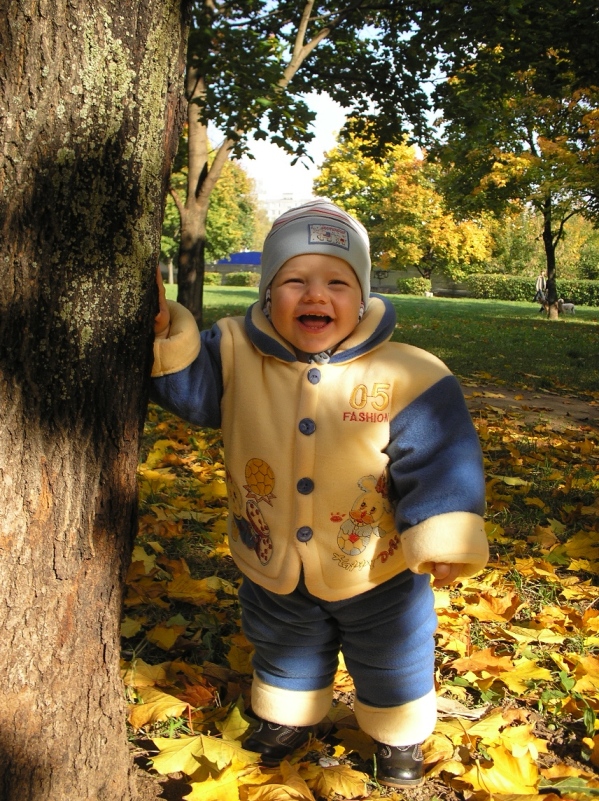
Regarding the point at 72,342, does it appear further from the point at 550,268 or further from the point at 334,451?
the point at 550,268

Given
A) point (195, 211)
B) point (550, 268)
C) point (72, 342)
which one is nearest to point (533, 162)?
point (550, 268)

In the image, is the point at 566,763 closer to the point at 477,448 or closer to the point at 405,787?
the point at 405,787

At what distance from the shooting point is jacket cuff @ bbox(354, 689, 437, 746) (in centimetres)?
197

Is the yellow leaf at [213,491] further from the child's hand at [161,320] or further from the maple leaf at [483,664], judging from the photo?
the child's hand at [161,320]

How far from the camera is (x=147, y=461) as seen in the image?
14.5ft

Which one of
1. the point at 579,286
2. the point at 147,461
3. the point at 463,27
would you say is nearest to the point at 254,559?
the point at 147,461

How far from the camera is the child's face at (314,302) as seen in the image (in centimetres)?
188

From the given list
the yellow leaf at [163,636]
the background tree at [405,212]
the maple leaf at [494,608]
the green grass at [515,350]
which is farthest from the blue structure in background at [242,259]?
the yellow leaf at [163,636]

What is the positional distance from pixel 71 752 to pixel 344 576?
723 mm

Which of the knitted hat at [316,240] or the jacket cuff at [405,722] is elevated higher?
the knitted hat at [316,240]

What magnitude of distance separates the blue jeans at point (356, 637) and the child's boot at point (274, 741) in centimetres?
12

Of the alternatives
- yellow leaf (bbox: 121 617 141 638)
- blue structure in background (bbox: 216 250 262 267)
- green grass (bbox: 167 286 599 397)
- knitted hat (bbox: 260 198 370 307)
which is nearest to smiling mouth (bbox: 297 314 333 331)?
knitted hat (bbox: 260 198 370 307)

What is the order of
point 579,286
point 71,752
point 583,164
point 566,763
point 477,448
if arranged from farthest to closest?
point 579,286 → point 583,164 → point 566,763 → point 477,448 → point 71,752

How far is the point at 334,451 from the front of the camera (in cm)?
187
